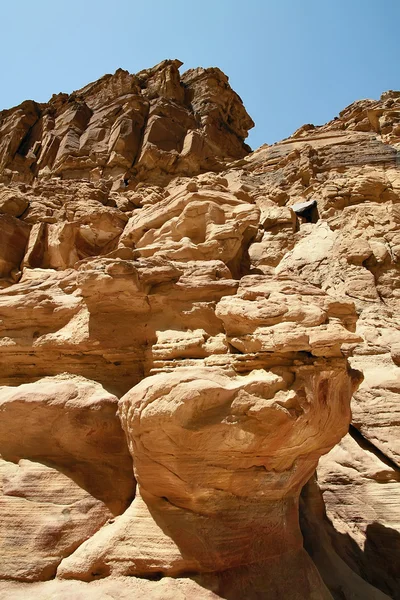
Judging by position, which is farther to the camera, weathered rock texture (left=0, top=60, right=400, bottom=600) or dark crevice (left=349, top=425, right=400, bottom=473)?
dark crevice (left=349, top=425, right=400, bottom=473)

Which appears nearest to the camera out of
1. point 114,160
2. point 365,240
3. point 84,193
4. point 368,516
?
point 368,516

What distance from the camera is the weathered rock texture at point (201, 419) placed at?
15.5 ft

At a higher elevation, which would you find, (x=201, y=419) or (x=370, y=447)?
(x=201, y=419)

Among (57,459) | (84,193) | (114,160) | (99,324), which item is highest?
(114,160)

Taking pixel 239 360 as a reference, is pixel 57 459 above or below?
below

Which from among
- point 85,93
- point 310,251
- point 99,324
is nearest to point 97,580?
point 99,324

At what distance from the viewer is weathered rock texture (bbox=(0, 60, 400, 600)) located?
473cm

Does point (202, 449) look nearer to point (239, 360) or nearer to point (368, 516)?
point (239, 360)

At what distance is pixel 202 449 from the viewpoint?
15.6ft

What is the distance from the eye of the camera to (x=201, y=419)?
15.5 ft

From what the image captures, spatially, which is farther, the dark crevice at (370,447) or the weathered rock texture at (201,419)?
the dark crevice at (370,447)

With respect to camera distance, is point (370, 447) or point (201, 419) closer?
point (201, 419)

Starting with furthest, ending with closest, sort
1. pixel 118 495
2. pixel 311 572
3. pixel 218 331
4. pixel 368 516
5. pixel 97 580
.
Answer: pixel 368 516 < pixel 218 331 < pixel 118 495 < pixel 311 572 < pixel 97 580

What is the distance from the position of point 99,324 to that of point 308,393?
335 centimetres
